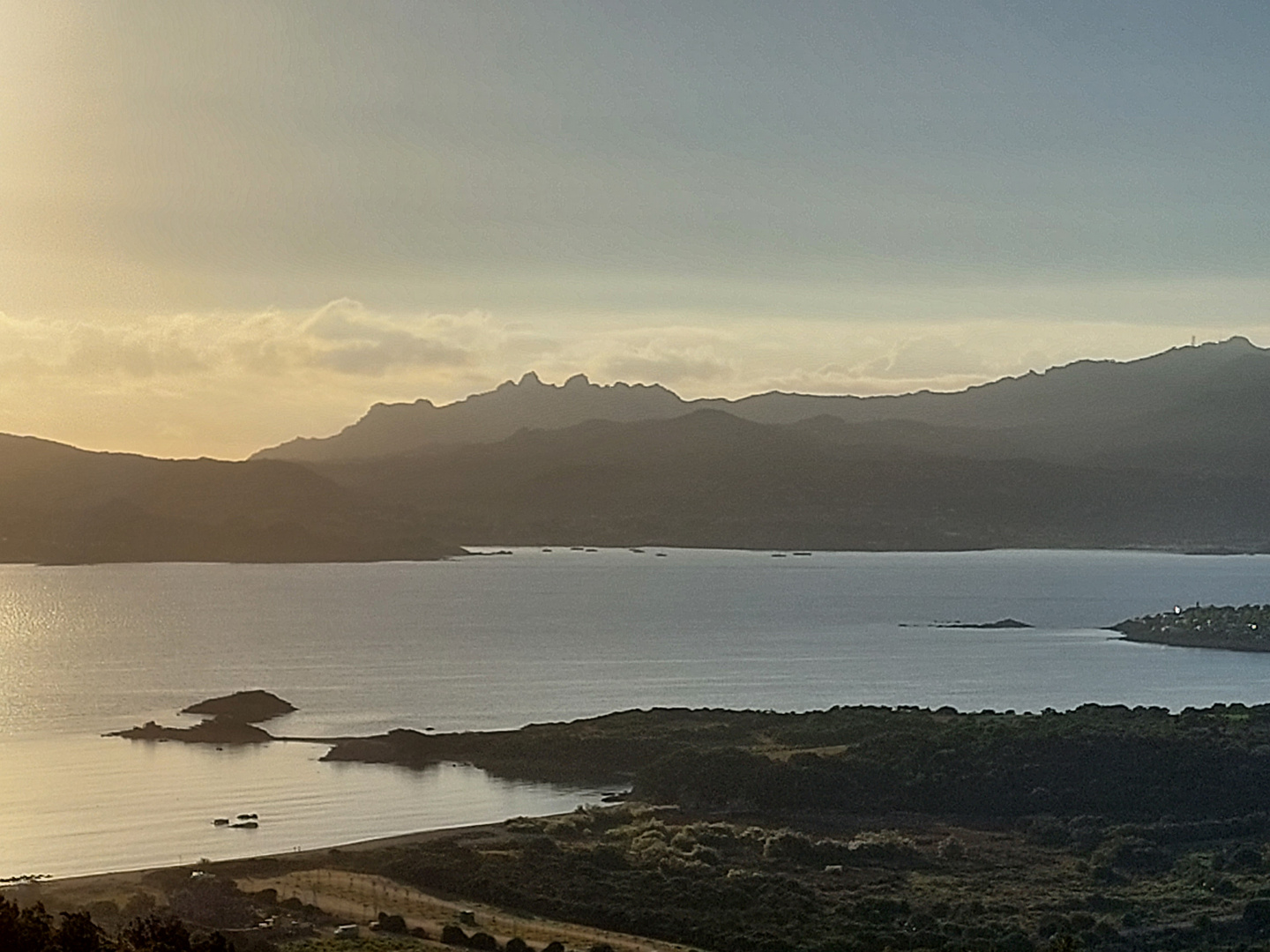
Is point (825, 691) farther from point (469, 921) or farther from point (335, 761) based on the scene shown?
point (469, 921)

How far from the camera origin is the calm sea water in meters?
59.1

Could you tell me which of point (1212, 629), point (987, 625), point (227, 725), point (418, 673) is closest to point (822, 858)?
point (227, 725)

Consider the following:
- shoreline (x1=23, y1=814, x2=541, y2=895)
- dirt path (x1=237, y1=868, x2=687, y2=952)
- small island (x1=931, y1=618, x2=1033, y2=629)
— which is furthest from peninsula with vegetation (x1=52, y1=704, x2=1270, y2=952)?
small island (x1=931, y1=618, x2=1033, y2=629)

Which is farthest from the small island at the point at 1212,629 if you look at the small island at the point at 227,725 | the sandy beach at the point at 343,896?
the sandy beach at the point at 343,896

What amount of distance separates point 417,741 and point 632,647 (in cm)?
5467

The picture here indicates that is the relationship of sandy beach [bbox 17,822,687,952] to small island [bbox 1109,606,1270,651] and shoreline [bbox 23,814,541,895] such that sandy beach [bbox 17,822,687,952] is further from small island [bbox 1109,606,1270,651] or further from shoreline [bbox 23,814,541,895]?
small island [bbox 1109,606,1270,651]

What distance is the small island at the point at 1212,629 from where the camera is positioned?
429 ft

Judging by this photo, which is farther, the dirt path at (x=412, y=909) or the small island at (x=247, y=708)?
the small island at (x=247, y=708)

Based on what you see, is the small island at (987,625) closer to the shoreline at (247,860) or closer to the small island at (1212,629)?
the small island at (1212,629)

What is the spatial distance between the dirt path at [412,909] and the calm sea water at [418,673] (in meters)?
8.64

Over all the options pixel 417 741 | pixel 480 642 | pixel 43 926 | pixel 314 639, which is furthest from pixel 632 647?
pixel 43 926

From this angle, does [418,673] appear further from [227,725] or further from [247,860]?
[247,860]

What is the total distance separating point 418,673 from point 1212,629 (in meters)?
69.3

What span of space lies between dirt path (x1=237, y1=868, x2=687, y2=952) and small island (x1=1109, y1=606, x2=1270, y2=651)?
342 ft
